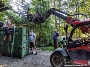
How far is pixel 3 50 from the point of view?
1084 cm

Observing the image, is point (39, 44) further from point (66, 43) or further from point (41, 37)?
point (66, 43)

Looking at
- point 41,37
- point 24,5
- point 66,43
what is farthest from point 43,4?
point 66,43

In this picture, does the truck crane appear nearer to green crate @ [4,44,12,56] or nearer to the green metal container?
the green metal container

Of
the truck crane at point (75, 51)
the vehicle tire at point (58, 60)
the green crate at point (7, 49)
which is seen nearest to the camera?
the truck crane at point (75, 51)

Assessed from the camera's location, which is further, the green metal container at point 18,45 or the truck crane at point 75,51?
the green metal container at point 18,45

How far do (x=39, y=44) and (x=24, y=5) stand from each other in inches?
156

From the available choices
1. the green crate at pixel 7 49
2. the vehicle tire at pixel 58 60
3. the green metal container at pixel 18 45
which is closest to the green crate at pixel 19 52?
the green metal container at pixel 18 45

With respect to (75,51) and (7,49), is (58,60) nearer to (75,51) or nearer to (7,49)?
(75,51)

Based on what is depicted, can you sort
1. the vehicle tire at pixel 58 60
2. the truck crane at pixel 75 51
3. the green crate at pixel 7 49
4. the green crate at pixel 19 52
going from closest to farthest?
the truck crane at pixel 75 51 < the vehicle tire at pixel 58 60 < the green crate at pixel 19 52 < the green crate at pixel 7 49

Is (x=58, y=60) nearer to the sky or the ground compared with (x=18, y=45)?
nearer to the ground

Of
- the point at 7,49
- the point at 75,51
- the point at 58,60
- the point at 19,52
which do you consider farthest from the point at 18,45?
the point at 75,51

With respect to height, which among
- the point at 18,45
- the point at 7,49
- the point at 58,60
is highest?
the point at 18,45

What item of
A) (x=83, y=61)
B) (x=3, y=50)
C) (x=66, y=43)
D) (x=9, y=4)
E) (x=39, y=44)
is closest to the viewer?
(x=83, y=61)

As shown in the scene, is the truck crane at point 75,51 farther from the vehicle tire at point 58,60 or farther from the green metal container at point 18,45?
the green metal container at point 18,45
